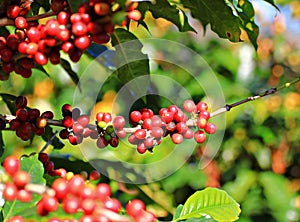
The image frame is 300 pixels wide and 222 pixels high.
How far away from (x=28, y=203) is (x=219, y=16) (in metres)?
0.67

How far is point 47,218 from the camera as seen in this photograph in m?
0.90

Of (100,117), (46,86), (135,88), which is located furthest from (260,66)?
(100,117)

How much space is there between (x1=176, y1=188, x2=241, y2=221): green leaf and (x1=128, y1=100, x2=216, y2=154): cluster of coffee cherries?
0.44 feet

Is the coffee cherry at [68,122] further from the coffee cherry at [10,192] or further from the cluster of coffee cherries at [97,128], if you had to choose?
the coffee cherry at [10,192]

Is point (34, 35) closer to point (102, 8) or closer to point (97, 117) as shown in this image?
point (102, 8)

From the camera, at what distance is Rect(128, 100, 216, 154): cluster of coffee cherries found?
1.17m

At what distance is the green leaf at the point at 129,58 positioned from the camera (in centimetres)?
139

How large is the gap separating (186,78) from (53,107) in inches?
29.0

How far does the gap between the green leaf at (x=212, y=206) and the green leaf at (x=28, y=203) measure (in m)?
0.26

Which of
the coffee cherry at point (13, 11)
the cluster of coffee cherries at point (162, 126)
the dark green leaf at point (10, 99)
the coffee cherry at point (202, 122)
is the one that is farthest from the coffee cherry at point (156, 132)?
the dark green leaf at point (10, 99)

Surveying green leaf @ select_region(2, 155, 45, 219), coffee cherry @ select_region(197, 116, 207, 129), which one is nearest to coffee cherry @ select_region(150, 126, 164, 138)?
coffee cherry @ select_region(197, 116, 207, 129)

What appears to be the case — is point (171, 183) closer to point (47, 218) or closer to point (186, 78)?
point (186, 78)

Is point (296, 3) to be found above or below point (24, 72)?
below

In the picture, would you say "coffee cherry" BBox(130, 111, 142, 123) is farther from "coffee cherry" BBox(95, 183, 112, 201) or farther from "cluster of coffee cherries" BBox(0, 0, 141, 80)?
"coffee cherry" BBox(95, 183, 112, 201)
